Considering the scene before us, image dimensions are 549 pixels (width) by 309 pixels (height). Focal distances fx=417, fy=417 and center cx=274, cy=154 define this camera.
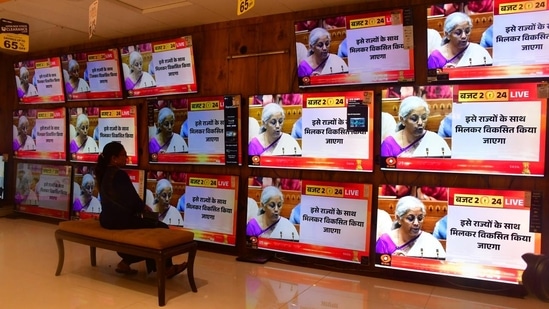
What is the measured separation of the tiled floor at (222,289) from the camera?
138 inches

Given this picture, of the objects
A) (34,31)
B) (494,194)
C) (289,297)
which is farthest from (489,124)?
(34,31)

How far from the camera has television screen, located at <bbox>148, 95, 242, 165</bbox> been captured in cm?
488

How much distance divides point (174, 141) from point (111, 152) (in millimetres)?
1265

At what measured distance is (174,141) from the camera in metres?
5.28

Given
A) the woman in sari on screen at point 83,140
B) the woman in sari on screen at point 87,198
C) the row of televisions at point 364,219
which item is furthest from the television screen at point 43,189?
the row of televisions at point 364,219

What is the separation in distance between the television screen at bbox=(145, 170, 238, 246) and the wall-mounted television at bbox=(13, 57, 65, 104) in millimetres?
2386

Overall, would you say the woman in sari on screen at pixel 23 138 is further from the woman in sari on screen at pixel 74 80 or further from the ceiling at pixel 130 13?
the ceiling at pixel 130 13

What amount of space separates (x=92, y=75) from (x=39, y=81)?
1306 mm

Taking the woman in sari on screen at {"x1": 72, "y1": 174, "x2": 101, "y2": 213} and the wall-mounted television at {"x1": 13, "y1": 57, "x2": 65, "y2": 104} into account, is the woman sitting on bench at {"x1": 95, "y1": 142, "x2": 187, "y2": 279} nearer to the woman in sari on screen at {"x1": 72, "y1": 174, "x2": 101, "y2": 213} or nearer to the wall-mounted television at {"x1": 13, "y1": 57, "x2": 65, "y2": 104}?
the woman in sari on screen at {"x1": 72, "y1": 174, "x2": 101, "y2": 213}

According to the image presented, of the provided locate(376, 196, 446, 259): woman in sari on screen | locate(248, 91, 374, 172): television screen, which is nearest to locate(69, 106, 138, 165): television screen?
locate(248, 91, 374, 172): television screen

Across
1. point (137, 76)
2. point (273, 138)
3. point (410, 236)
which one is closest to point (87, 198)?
point (137, 76)

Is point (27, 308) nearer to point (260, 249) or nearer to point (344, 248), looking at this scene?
point (260, 249)

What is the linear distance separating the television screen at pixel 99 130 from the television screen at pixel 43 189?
45 centimetres

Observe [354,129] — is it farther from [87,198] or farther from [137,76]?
[87,198]
